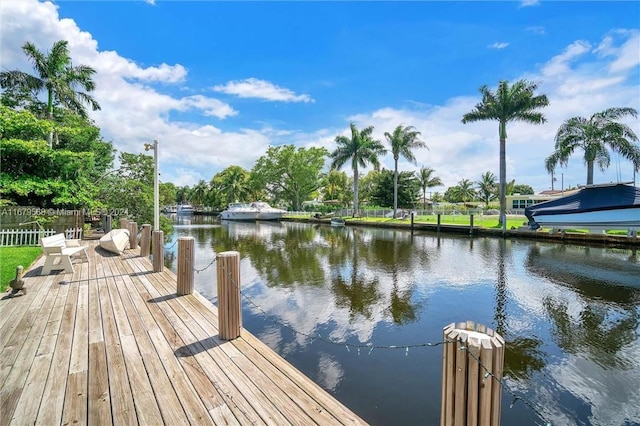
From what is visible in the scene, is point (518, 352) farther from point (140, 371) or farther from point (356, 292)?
point (140, 371)

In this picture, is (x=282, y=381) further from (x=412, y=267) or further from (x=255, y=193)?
(x=255, y=193)

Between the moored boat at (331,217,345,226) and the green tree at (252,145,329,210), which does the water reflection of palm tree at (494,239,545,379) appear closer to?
the moored boat at (331,217,345,226)

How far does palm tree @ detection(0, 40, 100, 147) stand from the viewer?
666 inches

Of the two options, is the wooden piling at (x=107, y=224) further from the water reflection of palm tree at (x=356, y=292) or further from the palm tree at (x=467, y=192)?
the palm tree at (x=467, y=192)

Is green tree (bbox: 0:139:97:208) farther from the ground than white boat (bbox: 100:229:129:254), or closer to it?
farther from the ground

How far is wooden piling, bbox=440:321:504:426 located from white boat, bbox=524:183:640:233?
1970 cm

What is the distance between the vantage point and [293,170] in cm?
4906

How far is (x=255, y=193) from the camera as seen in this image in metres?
61.2

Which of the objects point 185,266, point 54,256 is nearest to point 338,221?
point 54,256

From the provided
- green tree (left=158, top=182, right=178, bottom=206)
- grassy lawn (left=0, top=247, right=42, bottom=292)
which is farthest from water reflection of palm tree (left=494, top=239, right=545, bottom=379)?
green tree (left=158, top=182, right=178, bottom=206)

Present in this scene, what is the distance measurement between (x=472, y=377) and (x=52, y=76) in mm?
24090

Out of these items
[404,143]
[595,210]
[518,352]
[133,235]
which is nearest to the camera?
[518,352]

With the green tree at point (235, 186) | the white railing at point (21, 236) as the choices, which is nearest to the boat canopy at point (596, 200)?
the white railing at point (21, 236)

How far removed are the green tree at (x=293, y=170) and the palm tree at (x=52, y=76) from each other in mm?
31131
